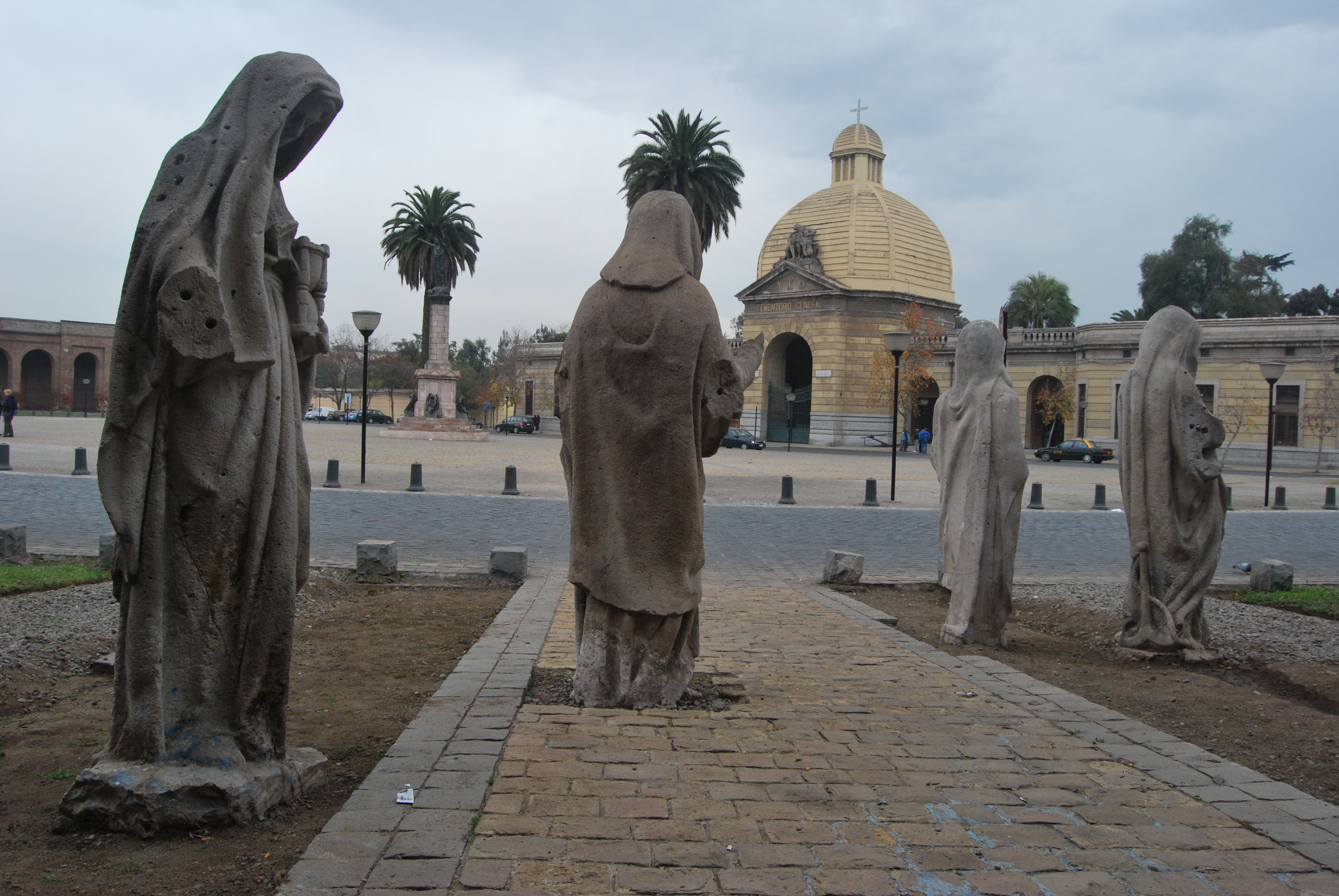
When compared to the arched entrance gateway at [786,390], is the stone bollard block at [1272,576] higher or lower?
lower

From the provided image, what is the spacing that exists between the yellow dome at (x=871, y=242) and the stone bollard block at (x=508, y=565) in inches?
1883

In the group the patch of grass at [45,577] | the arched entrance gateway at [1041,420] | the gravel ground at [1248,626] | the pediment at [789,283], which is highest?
the pediment at [789,283]

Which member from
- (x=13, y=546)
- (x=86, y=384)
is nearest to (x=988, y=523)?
(x=13, y=546)

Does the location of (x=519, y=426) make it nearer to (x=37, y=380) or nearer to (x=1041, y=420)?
(x=1041, y=420)

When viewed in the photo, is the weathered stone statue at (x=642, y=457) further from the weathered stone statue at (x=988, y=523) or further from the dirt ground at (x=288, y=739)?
the weathered stone statue at (x=988, y=523)

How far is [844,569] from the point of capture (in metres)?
9.77

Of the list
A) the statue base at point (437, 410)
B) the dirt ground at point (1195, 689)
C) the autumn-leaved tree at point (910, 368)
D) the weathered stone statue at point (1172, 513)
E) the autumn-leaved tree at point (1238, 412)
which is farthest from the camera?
the autumn-leaved tree at point (910, 368)

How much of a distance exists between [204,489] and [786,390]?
5511 cm

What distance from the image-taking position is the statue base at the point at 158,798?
296 centimetres

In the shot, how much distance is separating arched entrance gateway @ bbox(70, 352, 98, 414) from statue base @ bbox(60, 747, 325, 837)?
86.9m

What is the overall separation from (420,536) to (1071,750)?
952 centimetres

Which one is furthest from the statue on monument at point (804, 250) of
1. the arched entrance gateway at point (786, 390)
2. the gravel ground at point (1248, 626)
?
the gravel ground at point (1248, 626)

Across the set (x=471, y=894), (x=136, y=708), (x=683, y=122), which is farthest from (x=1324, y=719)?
(x=683, y=122)

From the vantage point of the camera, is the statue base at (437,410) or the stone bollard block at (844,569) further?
the statue base at (437,410)
